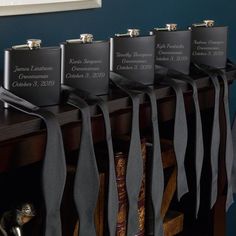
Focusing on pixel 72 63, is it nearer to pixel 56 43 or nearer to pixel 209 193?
pixel 56 43

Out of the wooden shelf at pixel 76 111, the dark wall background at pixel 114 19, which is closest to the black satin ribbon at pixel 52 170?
the wooden shelf at pixel 76 111

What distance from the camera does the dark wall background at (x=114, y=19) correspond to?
1146 mm

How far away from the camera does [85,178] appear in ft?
3.00

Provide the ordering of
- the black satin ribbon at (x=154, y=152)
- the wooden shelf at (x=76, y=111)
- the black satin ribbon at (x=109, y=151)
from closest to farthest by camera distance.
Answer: the wooden shelf at (x=76, y=111), the black satin ribbon at (x=109, y=151), the black satin ribbon at (x=154, y=152)

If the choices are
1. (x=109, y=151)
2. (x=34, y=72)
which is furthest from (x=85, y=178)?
(x=34, y=72)

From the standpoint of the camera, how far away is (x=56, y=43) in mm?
1233

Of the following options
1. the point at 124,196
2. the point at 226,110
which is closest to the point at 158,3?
the point at 226,110

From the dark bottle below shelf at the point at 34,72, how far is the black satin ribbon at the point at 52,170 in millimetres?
54

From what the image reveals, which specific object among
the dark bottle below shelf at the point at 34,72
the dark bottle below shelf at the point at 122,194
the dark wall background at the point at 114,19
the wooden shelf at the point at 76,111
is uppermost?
the dark wall background at the point at 114,19

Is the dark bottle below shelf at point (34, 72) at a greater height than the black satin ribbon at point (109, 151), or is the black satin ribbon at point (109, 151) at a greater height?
the dark bottle below shelf at point (34, 72)

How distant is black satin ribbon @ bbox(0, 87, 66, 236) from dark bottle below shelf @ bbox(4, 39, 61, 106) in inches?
2.1

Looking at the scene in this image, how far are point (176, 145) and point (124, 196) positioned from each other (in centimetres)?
13

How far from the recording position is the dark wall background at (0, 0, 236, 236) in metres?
1.15

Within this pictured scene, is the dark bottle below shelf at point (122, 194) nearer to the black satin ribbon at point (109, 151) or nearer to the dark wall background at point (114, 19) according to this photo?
the black satin ribbon at point (109, 151)
